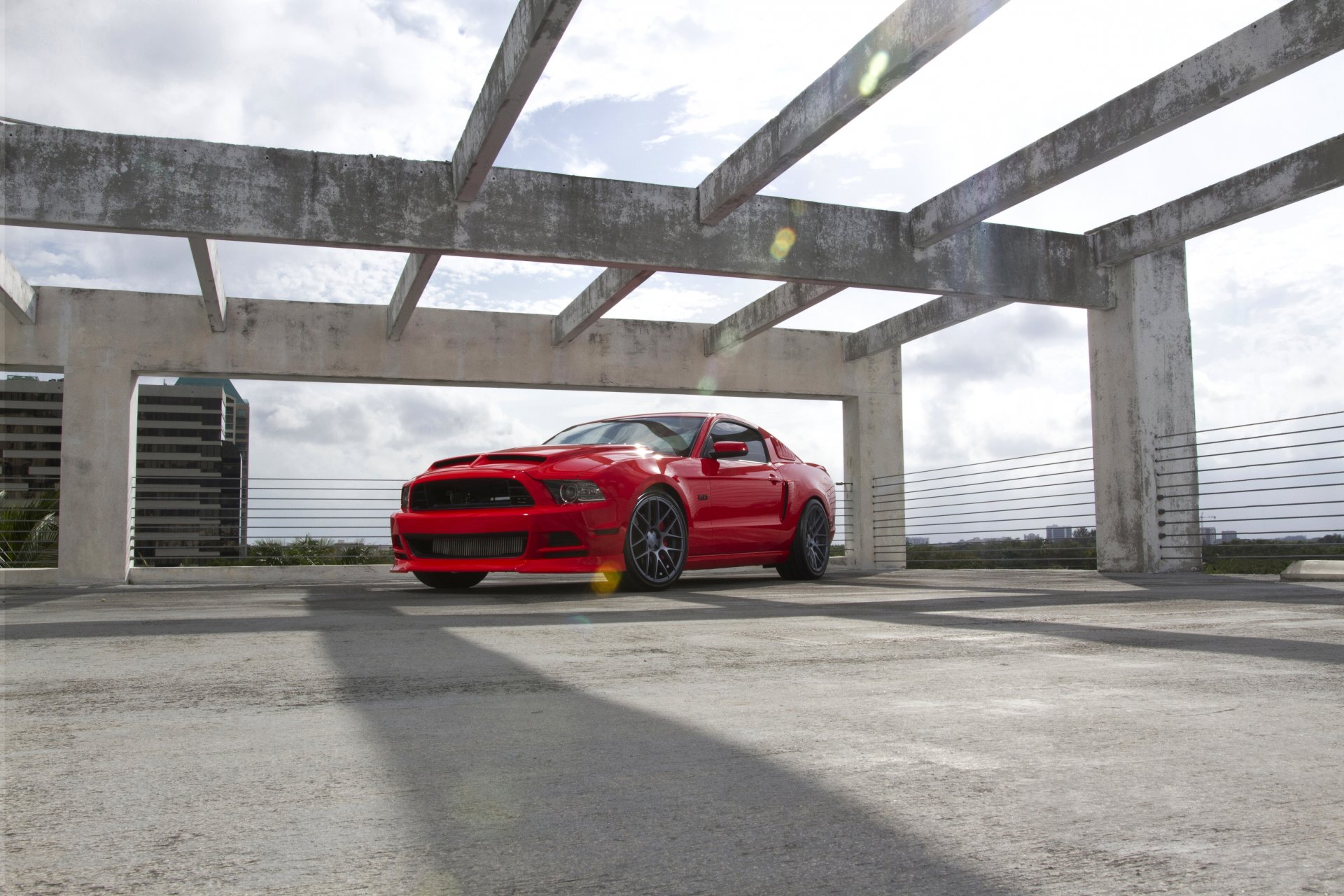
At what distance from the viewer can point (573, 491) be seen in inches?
260

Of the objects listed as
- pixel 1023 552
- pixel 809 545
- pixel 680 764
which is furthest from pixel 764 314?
pixel 680 764

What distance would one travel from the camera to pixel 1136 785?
5.05 feet

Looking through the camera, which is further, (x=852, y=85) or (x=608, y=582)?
(x=608, y=582)

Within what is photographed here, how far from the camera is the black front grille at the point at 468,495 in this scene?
6.70m

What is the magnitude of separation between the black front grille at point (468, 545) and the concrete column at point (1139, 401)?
255 inches

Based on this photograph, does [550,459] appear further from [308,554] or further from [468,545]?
[308,554]

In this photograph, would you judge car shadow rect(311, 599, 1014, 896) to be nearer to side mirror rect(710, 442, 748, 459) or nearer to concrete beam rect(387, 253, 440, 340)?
side mirror rect(710, 442, 748, 459)

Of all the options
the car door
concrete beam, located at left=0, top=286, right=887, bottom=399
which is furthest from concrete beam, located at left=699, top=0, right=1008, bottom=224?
concrete beam, located at left=0, top=286, right=887, bottom=399

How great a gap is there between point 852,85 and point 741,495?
123 inches

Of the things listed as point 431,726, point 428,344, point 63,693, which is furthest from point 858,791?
point 428,344

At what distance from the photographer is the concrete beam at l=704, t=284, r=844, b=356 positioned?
11.1m

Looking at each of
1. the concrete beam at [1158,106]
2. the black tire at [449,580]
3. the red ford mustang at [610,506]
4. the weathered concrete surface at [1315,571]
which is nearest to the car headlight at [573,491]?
the red ford mustang at [610,506]

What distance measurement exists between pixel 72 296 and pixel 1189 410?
12.3m

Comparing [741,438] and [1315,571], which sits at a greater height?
[741,438]
